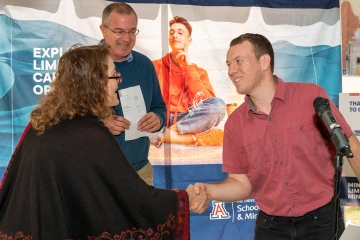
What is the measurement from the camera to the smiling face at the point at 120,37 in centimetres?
407

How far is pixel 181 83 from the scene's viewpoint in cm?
538

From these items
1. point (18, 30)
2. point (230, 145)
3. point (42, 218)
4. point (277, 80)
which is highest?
point (18, 30)

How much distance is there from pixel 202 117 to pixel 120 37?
5.23 ft

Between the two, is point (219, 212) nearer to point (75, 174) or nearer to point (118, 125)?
point (118, 125)

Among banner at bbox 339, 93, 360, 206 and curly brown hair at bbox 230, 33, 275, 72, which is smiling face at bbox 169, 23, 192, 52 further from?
curly brown hair at bbox 230, 33, 275, 72

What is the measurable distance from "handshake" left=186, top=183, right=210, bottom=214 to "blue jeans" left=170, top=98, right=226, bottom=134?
2.19m

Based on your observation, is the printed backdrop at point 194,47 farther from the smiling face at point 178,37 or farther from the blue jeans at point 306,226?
the blue jeans at point 306,226


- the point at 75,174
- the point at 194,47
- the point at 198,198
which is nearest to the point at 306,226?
the point at 198,198

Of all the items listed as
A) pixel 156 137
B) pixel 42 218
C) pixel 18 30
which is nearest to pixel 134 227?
pixel 42 218

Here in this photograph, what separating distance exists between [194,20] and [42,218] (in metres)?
3.28

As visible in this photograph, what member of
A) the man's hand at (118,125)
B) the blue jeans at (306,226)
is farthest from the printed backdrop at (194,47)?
the blue jeans at (306,226)

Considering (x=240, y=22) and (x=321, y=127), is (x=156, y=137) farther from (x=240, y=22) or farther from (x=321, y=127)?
(x=321, y=127)

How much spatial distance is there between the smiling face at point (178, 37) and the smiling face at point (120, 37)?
1.19m

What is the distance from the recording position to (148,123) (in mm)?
4062
